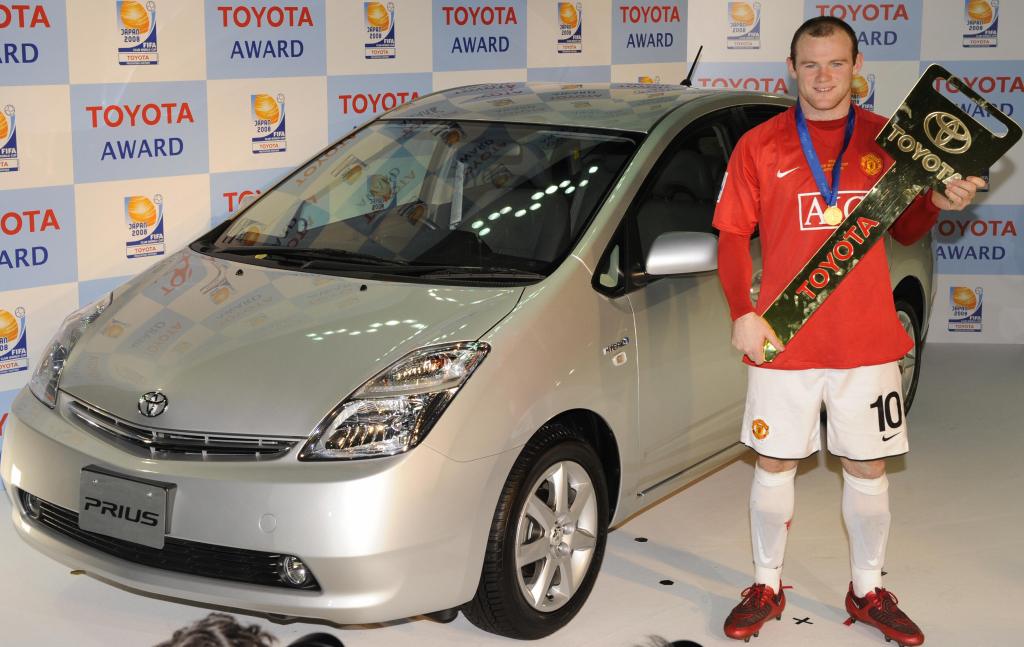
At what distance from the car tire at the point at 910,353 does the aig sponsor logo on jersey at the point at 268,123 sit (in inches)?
106

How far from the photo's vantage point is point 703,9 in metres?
7.19

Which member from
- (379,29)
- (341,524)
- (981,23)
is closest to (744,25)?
(981,23)

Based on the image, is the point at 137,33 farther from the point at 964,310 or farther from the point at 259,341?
the point at 964,310

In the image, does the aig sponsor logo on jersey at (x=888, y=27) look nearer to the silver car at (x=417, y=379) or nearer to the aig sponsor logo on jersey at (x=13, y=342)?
the silver car at (x=417, y=379)

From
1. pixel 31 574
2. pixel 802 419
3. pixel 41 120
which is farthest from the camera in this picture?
pixel 41 120

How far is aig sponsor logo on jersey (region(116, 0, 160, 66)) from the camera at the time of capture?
15.6 ft

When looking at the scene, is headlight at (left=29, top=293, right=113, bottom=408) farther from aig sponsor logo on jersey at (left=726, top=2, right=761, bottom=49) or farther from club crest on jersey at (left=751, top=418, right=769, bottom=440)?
aig sponsor logo on jersey at (left=726, top=2, right=761, bottom=49)

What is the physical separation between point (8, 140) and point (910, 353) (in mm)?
3655

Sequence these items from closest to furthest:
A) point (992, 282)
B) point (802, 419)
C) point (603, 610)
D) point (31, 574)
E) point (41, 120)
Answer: point (802, 419) → point (603, 610) → point (31, 574) → point (41, 120) → point (992, 282)

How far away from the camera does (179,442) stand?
3.00m

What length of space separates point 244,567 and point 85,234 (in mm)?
2259

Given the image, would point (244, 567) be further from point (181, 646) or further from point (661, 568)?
point (661, 568)

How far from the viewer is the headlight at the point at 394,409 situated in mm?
2877

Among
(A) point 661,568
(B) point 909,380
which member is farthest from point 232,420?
(B) point 909,380
